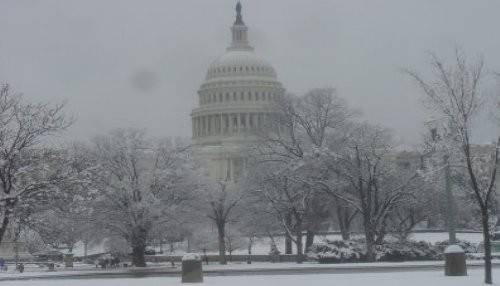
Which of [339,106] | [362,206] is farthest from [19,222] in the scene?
[339,106]

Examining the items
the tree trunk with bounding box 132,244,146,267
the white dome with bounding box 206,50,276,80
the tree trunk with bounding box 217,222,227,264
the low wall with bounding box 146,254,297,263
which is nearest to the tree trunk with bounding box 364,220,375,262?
the low wall with bounding box 146,254,297,263

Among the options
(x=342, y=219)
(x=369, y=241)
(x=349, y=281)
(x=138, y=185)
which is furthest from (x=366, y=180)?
(x=349, y=281)

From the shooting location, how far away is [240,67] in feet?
557

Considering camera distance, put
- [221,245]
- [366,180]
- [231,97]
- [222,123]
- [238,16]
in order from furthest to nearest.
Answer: [238,16]
[231,97]
[222,123]
[221,245]
[366,180]

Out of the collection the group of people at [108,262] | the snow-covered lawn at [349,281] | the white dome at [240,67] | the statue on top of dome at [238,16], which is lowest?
the snow-covered lawn at [349,281]

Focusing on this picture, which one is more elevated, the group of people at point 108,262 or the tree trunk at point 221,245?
the tree trunk at point 221,245

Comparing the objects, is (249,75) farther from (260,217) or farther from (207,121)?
(260,217)

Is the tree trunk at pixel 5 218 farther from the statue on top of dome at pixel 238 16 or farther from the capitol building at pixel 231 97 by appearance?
the statue on top of dome at pixel 238 16

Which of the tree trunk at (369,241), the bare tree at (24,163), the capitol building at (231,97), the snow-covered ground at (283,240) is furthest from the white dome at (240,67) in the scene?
the bare tree at (24,163)

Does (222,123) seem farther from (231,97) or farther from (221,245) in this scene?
(221,245)

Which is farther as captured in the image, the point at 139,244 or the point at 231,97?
the point at 231,97

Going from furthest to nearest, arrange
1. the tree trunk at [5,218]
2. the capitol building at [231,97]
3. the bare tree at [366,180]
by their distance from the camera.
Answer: the capitol building at [231,97]
the bare tree at [366,180]
the tree trunk at [5,218]

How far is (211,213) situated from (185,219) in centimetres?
925

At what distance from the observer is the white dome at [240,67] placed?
168750mm
